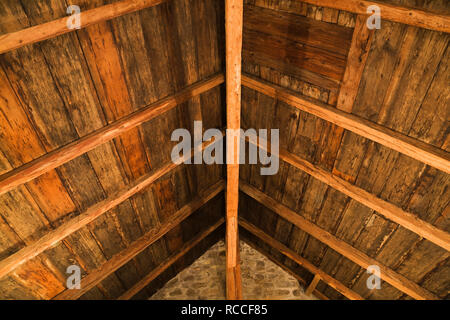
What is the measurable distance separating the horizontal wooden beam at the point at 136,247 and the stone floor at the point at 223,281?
4.22ft

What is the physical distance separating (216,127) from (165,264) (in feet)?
6.64

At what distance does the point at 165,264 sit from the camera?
13.5ft

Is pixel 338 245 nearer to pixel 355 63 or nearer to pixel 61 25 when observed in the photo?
pixel 355 63

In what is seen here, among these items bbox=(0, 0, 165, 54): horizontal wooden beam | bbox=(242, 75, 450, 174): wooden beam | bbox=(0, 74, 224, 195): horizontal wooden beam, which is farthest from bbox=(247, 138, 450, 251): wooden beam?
bbox=(0, 0, 165, 54): horizontal wooden beam

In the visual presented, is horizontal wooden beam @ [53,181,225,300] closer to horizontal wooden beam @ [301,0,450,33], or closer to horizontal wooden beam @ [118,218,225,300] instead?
horizontal wooden beam @ [118,218,225,300]

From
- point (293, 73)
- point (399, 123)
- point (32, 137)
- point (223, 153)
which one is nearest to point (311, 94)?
point (293, 73)

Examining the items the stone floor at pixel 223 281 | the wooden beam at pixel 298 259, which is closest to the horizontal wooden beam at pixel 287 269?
the stone floor at pixel 223 281

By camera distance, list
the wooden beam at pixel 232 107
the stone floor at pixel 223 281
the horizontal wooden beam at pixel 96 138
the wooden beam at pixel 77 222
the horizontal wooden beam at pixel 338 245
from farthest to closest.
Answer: the stone floor at pixel 223 281, the horizontal wooden beam at pixel 338 245, the wooden beam at pixel 77 222, the horizontal wooden beam at pixel 96 138, the wooden beam at pixel 232 107

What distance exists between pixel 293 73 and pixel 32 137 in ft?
Answer: 7.19

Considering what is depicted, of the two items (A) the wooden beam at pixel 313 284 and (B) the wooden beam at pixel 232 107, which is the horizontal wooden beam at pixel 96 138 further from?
(A) the wooden beam at pixel 313 284

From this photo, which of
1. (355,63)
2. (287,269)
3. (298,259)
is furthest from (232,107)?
(287,269)

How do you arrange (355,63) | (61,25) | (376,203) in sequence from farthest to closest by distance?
(376,203) < (355,63) < (61,25)

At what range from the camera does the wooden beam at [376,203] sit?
2.57 m

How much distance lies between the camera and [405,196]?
2629mm
